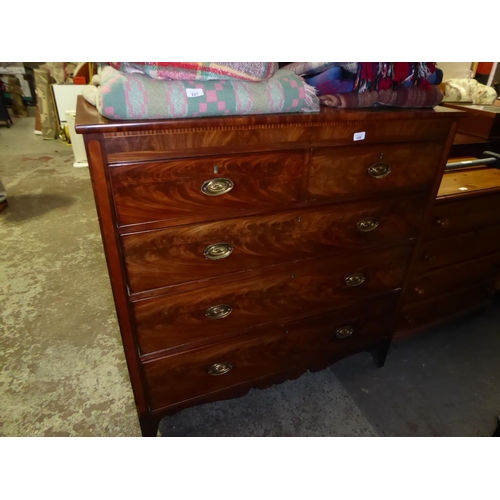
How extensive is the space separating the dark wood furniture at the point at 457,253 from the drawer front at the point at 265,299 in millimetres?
263

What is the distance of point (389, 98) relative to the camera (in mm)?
1107

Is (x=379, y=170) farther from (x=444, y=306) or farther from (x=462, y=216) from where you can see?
(x=444, y=306)

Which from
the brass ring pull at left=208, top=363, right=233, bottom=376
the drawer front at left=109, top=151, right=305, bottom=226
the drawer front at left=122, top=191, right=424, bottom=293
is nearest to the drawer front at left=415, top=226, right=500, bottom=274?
the drawer front at left=122, top=191, right=424, bottom=293

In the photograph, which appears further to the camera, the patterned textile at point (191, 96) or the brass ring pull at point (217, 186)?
the brass ring pull at point (217, 186)

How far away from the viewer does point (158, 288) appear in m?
1.01

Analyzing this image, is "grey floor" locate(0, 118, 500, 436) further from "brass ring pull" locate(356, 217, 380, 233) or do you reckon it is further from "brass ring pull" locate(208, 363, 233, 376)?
"brass ring pull" locate(356, 217, 380, 233)

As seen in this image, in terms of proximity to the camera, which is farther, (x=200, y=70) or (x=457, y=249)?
(x=457, y=249)

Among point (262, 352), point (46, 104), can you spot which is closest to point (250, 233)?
point (262, 352)

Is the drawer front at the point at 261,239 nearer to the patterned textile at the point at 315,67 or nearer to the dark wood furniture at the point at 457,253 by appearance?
the dark wood furniture at the point at 457,253

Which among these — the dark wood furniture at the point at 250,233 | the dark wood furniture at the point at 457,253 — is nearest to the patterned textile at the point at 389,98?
the dark wood furniture at the point at 250,233

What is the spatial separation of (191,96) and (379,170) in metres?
0.67

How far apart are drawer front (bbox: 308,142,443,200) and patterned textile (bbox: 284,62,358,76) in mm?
235

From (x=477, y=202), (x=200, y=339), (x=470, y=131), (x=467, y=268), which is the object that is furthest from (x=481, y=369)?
(x=200, y=339)

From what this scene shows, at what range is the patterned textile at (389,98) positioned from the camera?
1.07 metres
